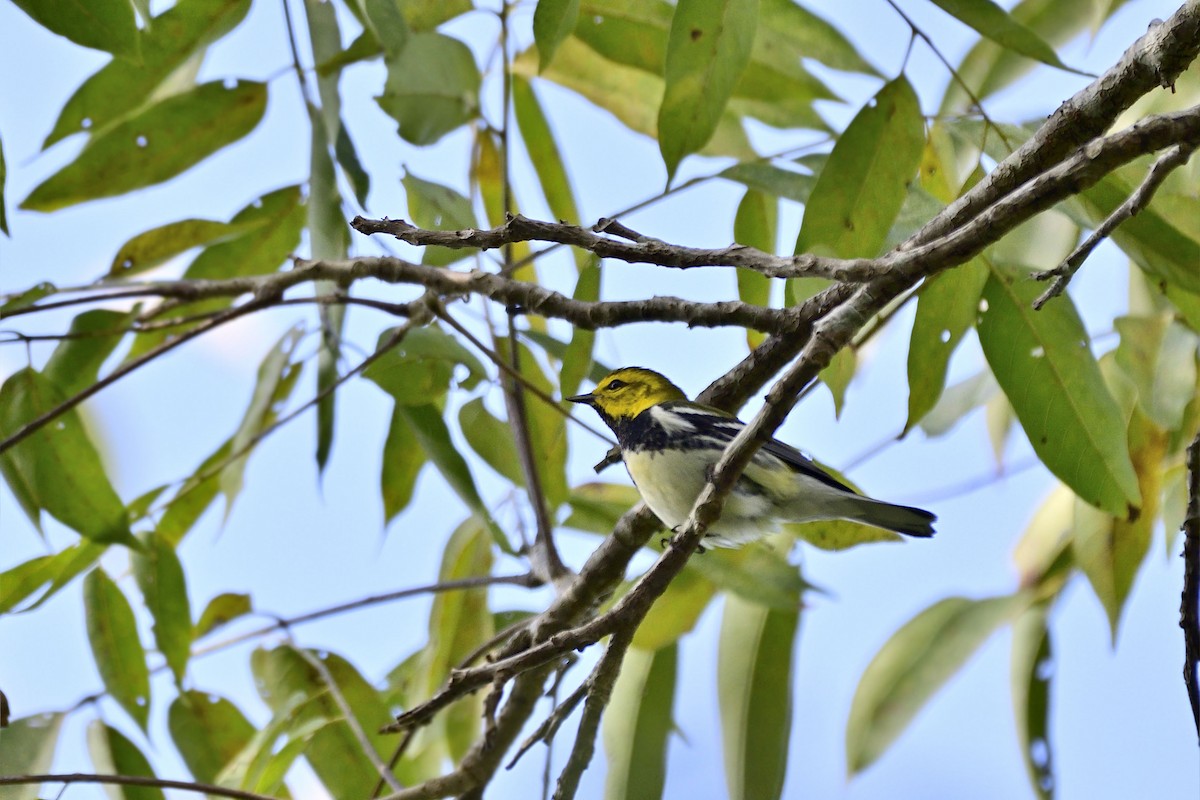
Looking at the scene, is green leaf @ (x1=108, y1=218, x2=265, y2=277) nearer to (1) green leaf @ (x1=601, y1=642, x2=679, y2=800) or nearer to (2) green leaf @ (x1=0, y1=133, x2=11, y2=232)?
(2) green leaf @ (x1=0, y1=133, x2=11, y2=232)

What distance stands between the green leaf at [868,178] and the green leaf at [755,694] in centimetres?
78

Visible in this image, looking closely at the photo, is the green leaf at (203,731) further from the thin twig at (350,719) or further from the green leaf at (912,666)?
the green leaf at (912,666)

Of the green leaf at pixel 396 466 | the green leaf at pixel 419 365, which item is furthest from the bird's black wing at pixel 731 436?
the green leaf at pixel 396 466

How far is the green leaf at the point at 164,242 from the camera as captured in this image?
7.88ft

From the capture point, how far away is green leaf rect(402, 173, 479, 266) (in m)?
1.75

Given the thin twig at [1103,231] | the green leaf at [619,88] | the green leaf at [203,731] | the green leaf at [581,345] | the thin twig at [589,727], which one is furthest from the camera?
the green leaf at [619,88]

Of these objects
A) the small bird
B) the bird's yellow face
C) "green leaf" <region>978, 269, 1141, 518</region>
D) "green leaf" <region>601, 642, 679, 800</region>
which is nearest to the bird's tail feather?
the small bird

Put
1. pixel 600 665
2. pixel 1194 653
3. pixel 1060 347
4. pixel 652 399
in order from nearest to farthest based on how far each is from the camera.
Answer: pixel 1194 653
pixel 600 665
pixel 1060 347
pixel 652 399

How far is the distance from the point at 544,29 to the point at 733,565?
3.41 ft

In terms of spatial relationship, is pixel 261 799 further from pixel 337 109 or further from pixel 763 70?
pixel 763 70

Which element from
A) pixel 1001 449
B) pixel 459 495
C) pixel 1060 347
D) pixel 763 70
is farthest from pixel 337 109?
pixel 1001 449

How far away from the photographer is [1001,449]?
2895mm

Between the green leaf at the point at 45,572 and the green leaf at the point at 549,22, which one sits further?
the green leaf at the point at 45,572

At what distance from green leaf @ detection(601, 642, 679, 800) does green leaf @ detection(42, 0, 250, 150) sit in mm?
1475
